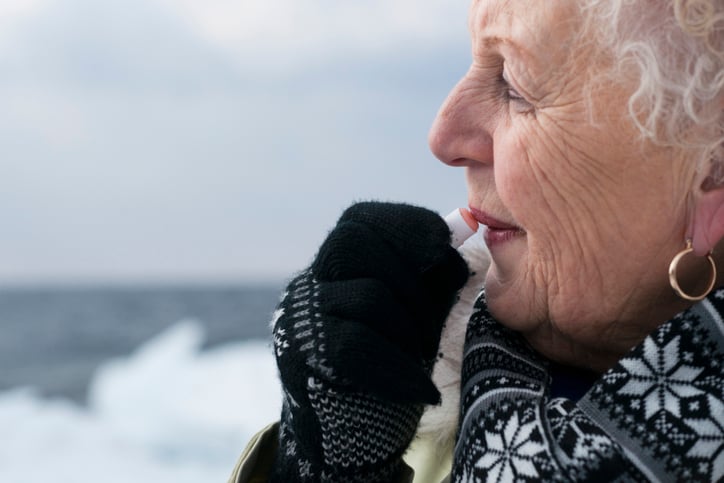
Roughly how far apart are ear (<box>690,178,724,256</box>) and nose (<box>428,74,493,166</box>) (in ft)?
1.25

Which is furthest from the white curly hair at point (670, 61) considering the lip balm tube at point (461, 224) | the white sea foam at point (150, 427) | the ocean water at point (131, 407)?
the white sea foam at point (150, 427)

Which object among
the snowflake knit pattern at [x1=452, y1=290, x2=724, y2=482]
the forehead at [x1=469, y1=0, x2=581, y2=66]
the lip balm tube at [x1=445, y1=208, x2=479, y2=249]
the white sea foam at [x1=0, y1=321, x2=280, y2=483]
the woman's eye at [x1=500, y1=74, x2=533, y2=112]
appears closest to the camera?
the snowflake knit pattern at [x1=452, y1=290, x2=724, y2=482]

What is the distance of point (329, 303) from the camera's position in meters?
1.42

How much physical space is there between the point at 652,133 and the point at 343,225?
537mm

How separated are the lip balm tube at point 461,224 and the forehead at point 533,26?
0.33 m

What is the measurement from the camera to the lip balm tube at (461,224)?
5.49ft

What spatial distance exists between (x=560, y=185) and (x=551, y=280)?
181mm

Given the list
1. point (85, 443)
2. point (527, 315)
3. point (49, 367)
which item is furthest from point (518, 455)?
point (49, 367)

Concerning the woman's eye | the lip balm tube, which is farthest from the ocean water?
the woman's eye

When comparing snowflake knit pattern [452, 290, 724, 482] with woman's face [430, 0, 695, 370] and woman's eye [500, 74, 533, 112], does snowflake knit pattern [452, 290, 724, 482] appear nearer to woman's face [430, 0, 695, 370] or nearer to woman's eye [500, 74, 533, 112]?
woman's face [430, 0, 695, 370]

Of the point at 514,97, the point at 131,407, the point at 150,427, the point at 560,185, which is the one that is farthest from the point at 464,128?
the point at 131,407

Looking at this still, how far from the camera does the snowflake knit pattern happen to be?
1273mm

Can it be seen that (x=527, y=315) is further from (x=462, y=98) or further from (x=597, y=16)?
(x=597, y=16)

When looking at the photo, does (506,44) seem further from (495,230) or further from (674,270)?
(674,270)
